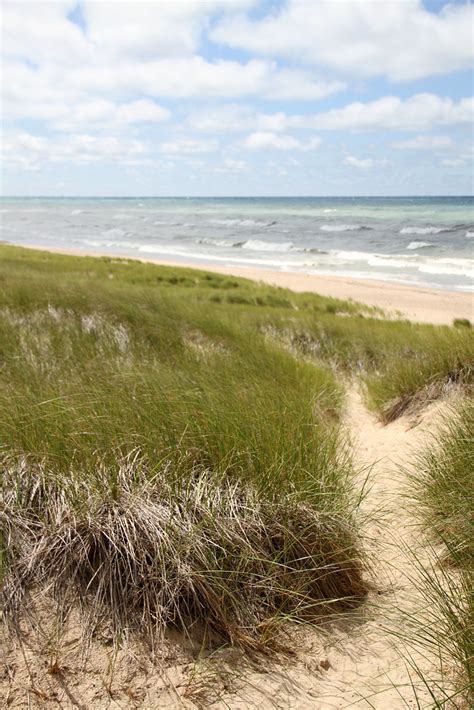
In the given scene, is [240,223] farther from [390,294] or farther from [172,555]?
[172,555]

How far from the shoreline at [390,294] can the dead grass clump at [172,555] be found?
12224 mm

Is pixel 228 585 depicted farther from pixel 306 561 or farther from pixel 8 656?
pixel 8 656

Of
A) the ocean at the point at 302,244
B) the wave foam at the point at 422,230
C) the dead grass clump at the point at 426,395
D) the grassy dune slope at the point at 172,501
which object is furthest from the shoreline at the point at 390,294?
the wave foam at the point at 422,230

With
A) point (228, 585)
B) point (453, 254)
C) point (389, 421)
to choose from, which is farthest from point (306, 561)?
point (453, 254)

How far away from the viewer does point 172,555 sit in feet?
9.31

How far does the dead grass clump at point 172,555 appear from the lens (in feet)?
9.04

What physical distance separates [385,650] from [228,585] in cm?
79

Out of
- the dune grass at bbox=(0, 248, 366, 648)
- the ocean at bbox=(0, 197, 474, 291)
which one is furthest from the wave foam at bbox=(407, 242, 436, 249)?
the dune grass at bbox=(0, 248, 366, 648)

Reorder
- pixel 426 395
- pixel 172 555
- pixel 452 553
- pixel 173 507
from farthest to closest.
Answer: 1. pixel 426 395
2. pixel 173 507
3. pixel 172 555
4. pixel 452 553

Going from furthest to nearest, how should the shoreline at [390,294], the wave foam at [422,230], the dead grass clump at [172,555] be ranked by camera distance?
the wave foam at [422,230], the shoreline at [390,294], the dead grass clump at [172,555]

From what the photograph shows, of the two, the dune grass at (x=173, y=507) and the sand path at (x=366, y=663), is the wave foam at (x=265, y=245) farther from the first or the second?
the sand path at (x=366, y=663)

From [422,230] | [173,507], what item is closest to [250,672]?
[173,507]

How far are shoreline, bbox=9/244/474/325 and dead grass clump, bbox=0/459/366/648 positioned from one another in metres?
12.2

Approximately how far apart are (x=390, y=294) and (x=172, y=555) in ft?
62.2
